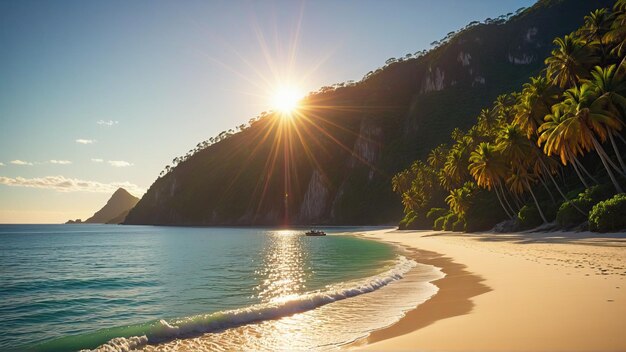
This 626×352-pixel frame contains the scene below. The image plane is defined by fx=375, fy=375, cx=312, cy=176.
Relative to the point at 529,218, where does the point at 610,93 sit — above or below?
above

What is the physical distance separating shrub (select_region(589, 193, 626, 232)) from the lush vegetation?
0.29 ft

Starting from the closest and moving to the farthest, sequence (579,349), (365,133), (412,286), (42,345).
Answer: (579,349) → (42,345) → (412,286) → (365,133)

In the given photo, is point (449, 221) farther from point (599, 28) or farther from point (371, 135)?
point (371, 135)

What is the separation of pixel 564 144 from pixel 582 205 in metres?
6.67

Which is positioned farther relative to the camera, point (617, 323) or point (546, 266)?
point (546, 266)

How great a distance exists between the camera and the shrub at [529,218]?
45.5 m

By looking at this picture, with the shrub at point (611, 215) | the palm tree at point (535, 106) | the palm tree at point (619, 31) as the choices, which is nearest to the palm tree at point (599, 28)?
the palm tree at point (619, 31)

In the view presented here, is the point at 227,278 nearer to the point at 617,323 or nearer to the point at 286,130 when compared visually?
the point at 617,323

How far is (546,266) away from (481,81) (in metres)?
158

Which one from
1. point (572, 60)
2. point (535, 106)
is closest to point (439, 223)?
point (535, 106)

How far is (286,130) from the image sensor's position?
18588cm

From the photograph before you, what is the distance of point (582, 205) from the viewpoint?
36.9 meters

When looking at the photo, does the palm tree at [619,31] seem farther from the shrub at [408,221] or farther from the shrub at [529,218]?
the shrub at [408,221]

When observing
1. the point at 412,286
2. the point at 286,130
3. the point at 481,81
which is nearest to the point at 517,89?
the point at 481,81
